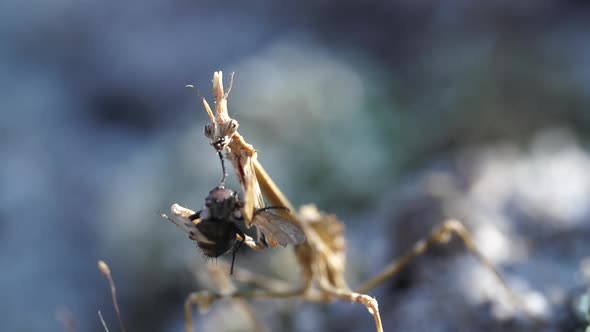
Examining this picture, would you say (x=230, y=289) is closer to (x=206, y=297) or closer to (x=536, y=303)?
(x=206, y=297)

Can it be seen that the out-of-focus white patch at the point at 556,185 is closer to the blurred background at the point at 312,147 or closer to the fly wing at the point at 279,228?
the blurred background at the point at 312,147

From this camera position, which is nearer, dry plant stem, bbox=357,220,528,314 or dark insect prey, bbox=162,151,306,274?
dark insect prey, bbox=162,151,306,274

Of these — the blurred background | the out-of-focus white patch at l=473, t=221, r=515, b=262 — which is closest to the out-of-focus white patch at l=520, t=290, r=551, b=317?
the blurred background

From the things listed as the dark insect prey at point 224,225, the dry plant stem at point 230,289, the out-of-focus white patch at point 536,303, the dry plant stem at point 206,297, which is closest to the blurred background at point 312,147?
the out-of-focus white patch at point 536,303

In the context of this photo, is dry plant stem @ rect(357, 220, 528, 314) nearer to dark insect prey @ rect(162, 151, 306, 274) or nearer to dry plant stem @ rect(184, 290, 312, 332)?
dry plant stem @ rect(184, 290, 312, 332)

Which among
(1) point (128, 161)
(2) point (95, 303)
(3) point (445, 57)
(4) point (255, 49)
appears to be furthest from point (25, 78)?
(3) point (445, 57)

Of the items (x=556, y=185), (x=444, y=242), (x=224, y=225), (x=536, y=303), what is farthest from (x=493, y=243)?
(x=224, y=225)

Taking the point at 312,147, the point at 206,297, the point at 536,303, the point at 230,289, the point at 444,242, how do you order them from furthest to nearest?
the point at 312,147 → the point at 230,289 → the point at 444,242 → the point at 206,297 → the point at 536,303

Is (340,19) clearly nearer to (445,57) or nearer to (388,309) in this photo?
(445,57)
